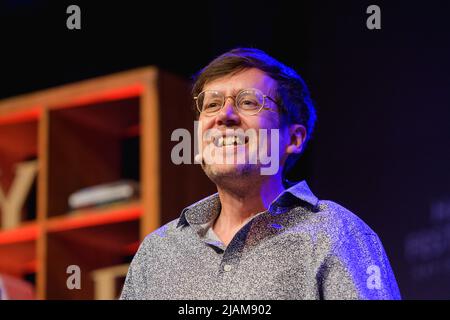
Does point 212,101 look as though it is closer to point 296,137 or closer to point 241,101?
point 241,101

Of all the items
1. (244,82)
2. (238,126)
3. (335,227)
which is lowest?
(335,227)

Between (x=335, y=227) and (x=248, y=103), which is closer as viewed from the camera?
(x=335, y=227)

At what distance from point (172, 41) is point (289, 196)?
178 cm

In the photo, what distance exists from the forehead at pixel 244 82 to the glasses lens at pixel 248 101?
0.05 feet

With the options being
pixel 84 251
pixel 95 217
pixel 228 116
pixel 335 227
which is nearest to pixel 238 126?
pixel 228 116

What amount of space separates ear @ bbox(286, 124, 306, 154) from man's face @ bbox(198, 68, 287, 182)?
0.04 metres

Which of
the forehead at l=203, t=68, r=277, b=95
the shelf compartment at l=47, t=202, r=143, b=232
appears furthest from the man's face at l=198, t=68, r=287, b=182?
the shelf compartment at l=47, t=202, r=143, b=232

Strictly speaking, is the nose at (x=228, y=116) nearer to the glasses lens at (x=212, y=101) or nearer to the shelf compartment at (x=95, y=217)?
the glasses lens at (x=212, y=101)

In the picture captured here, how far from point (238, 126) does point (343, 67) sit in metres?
1.39

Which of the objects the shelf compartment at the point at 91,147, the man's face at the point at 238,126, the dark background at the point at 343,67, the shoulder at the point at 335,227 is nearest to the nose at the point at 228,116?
the man's face at the point at 238,126

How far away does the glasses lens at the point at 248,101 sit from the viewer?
185cm

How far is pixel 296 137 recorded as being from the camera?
197cm
